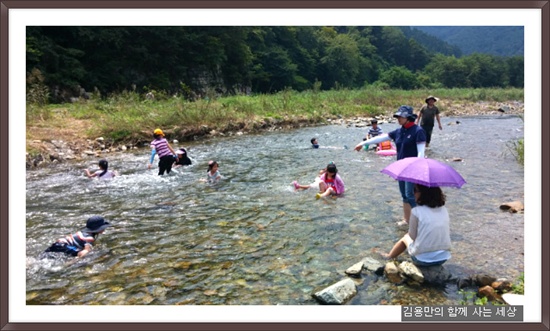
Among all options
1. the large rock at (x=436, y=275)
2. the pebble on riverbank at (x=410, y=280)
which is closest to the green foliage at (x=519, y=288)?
the pebble on riverbank at (x=410, y=280)

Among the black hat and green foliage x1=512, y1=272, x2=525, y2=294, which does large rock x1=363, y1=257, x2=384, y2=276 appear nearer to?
green foliage x1=512, y1=272, x2=525, y2=294

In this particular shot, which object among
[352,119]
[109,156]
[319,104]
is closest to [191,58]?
[319,104]

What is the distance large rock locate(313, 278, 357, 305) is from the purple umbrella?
1.46m

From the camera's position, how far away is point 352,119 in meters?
29.5

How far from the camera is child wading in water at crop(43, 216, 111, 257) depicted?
5.65 meters

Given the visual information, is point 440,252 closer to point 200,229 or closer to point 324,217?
point 324,217

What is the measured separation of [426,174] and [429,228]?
2.17 feet

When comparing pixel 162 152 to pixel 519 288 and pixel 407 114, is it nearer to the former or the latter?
pixel 407 114

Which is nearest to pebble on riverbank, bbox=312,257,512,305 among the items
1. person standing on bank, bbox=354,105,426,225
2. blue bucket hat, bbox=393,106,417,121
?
person standing on bank, bbox=354,105,426,225

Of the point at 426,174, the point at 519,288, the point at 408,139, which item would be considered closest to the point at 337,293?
the point at 426,174

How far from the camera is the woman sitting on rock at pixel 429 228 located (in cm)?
457

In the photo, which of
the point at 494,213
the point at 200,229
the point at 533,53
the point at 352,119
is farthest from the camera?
the point at 352,119

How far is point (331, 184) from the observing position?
29.1ft

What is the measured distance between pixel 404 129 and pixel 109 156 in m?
12.5
